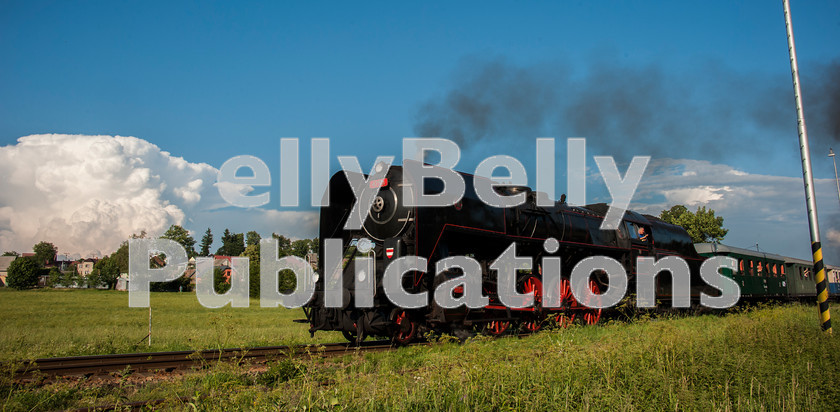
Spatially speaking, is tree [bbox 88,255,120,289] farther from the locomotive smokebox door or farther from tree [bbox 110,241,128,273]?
the locomotive smokebox door

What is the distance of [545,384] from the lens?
5.68 meters

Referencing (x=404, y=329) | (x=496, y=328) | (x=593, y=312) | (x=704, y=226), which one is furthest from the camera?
(x=704, y=226)

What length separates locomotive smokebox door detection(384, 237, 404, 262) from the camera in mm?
9906

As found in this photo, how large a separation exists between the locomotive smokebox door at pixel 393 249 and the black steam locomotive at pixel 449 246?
0.02 meters

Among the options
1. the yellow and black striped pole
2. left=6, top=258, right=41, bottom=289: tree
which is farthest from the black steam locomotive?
left=6, top=258, right=41, bottom=289: tree

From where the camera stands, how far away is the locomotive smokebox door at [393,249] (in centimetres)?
991

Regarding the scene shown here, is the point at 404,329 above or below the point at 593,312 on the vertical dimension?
above

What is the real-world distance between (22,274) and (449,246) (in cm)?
8231

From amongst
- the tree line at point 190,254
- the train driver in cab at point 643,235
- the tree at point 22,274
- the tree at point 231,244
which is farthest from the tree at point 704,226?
the tree at point 231,244

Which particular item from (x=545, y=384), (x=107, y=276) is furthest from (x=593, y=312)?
(x=107, y=276)

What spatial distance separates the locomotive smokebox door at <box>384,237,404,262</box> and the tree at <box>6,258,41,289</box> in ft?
268

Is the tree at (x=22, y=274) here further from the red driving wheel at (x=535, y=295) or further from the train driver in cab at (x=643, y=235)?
the train driver in cab at (x=643, y=235)

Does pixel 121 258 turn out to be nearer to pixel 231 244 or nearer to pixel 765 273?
pixel 231 244

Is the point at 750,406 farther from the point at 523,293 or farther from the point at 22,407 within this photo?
the point at 22,407
